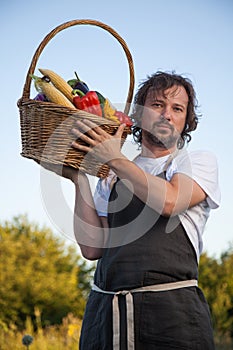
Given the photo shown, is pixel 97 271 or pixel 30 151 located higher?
pixel 30 151

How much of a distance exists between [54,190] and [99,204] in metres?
0.20

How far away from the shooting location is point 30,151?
2.50m

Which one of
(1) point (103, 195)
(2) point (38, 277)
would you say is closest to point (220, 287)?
(2) point (38, 277)

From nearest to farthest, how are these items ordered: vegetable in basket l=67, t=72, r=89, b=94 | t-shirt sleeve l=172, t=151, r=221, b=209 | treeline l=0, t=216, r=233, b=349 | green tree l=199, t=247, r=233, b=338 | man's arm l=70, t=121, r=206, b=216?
man's arm l=70, t=121, r=206, b=216 < t-shirt sleeve l=172, t=151, r=221, b=209 < vegetable in basket l=67, t=72, r=89, b=94 < green tree l=199, t=247, r=233, b=338 < treeline l=0, t=216, r=233, b=349

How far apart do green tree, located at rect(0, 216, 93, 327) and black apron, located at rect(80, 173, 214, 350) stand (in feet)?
50.3

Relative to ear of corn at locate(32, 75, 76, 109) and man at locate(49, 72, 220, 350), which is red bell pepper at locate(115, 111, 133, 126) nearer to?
man at locate(49, 72, 220, 350)

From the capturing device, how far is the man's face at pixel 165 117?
262 cm

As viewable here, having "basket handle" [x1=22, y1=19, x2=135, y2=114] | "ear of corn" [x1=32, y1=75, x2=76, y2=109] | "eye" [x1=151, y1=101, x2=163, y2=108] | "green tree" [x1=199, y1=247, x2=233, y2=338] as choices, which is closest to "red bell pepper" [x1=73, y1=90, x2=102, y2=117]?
"ear of corn" [x1=32, y1=75, x2=76, y2=109]

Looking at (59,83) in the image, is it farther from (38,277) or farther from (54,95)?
(38,277)

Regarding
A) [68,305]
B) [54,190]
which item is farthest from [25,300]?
[54,190]

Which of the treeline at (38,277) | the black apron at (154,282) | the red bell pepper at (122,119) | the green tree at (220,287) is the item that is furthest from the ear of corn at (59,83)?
the treeline at (38,277)

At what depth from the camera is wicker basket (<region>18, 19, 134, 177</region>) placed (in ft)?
7.75

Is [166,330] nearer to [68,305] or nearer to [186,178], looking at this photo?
[186,178]

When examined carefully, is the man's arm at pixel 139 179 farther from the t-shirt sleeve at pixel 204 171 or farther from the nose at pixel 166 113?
the nose at pixel 166 113
